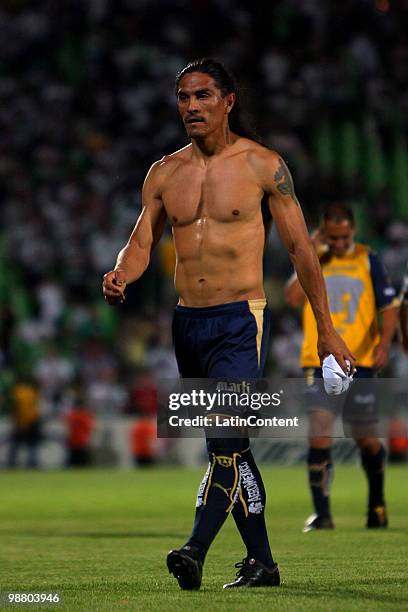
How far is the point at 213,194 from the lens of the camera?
650cm

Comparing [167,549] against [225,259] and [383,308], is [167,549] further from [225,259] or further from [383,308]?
[383,308]

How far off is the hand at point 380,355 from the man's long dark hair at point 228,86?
3463 millimetres

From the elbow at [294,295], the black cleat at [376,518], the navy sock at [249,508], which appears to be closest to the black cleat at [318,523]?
the black cleat at [376,518]

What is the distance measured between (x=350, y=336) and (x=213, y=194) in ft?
12.6

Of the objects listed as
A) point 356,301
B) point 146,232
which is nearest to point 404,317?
point 356,301

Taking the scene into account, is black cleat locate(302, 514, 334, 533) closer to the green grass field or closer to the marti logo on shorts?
the green grass field

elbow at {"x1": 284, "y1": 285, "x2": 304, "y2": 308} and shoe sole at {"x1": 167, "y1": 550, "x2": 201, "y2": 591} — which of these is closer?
shoe sole at {"x1": 167, "y1": 550, "x2": 201, "y2": 591}

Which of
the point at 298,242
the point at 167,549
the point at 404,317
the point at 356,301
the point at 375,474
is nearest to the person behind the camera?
the point at 298,242

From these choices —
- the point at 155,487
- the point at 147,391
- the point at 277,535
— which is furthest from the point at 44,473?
the point at 277,535

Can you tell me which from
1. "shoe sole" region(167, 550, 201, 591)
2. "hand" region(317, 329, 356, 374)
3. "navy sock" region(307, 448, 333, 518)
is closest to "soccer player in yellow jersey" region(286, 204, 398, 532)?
"navy sock" region(307, 448, 333, 518)

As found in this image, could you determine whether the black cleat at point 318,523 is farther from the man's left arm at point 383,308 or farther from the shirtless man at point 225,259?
the shirtless man at point 225,259

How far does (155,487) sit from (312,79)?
34.5ft

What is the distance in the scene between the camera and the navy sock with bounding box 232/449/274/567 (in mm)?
6340

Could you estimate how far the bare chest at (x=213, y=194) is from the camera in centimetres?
646
